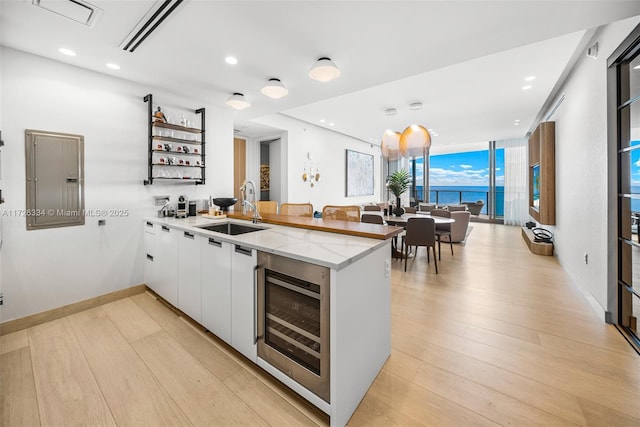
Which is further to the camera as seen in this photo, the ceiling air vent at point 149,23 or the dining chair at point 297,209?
the dining chair at point 297,209

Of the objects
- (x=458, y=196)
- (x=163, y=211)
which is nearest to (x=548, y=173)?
(x=163, y=211)

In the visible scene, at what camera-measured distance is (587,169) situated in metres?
2.81

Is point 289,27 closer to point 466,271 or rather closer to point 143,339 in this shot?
point 143,339

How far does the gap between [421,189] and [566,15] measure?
8.71 metres

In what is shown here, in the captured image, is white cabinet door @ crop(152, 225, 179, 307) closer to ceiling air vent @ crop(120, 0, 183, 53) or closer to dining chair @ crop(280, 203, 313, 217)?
dining chair @ crop(280, 203, 313, 217)

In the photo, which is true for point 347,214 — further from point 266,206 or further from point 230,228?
point 230,228

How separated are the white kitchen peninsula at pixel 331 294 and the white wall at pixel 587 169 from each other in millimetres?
2295

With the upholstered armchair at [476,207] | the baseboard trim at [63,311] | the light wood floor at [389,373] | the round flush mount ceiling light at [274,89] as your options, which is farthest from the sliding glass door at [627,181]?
the upholstered armchair at [476,207]

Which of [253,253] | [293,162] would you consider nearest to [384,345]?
[253,253]

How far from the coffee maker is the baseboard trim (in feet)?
3.26

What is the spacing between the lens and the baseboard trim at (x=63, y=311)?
2.32 metres

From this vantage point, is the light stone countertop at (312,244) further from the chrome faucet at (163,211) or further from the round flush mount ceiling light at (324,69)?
the round flush mount ceiling light at (324,69)

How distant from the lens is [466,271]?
153 inches

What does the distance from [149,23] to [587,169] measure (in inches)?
174
